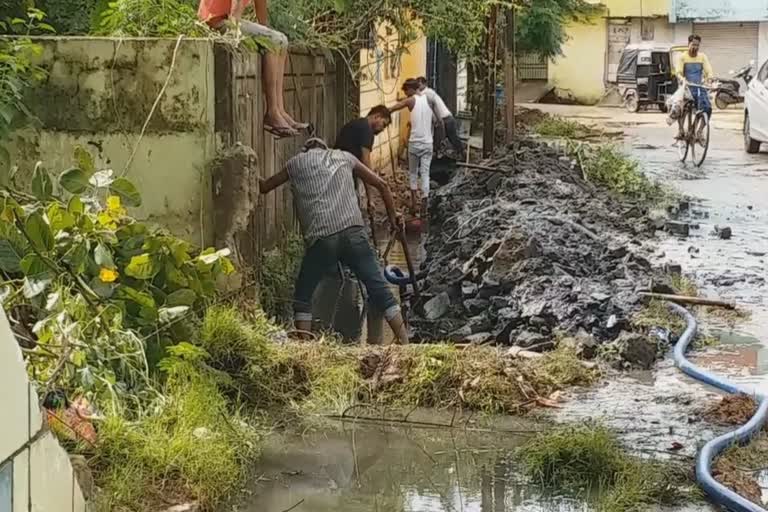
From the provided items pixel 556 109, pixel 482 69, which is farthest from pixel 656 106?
pixel 482 69

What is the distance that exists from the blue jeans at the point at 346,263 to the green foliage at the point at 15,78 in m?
Result: 2.16

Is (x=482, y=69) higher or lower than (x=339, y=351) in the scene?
higher

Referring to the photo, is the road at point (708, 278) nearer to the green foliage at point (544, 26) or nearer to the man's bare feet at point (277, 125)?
the man's bare feet at point (277, 125)

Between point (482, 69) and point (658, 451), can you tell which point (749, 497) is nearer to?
point (658, 451)

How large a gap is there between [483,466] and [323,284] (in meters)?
4.94

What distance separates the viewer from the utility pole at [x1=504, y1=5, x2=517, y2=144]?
54.4 ft

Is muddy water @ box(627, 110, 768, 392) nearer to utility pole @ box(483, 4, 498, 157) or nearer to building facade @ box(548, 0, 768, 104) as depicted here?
utility pole @ box(483, 4, 498, 157)

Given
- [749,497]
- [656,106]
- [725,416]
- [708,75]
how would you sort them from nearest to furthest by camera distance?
[749,497] → [725,416] → [708,75] → [656,106]

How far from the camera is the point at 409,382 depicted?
580 centimetres

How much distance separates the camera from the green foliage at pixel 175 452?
4160 mm

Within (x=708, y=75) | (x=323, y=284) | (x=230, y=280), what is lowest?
(x=323, y=284)

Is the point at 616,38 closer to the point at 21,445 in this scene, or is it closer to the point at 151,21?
the point at 151,21

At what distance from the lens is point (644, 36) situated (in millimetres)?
40500

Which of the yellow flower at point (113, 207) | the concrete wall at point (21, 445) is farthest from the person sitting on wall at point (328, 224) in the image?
the concrete wall at point (21, 445)
